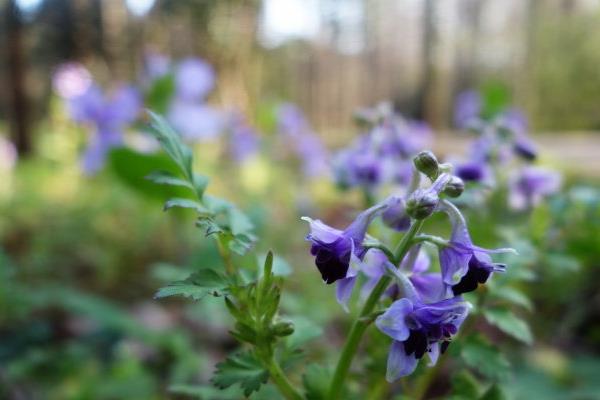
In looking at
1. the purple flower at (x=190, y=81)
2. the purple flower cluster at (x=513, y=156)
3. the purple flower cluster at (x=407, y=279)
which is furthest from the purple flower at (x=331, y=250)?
the purple flower at (x=190, y=81)

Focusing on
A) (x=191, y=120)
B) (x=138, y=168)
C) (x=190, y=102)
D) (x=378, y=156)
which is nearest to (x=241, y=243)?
(x=378, y=156)

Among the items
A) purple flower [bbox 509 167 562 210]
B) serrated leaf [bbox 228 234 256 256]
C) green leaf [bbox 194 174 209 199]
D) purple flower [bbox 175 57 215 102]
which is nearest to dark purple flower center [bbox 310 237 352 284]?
serrated leaf [bbox 228 234 256 256]

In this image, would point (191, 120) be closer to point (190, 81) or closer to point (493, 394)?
point (190, 81)

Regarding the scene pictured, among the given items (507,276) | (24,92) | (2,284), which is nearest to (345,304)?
(507,276)

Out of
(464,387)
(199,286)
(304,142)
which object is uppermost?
(199,286)

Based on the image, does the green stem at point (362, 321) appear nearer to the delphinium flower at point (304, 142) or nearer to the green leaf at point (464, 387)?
the green leaf at point (464, 387)

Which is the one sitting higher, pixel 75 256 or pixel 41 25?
pixel 41 25

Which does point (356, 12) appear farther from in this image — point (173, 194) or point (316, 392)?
point (316, 392)
